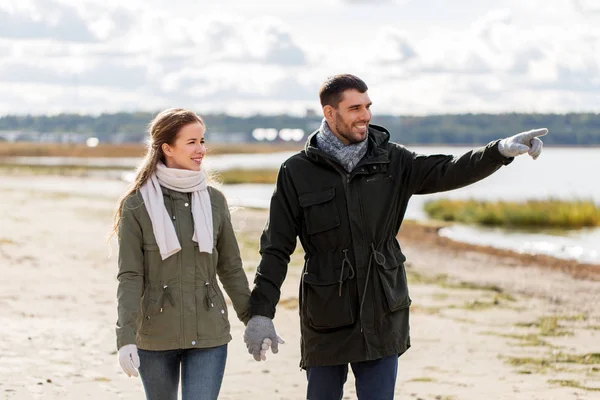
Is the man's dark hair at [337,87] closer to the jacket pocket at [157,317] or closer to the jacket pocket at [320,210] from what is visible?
the jacket pocket at [320,210]

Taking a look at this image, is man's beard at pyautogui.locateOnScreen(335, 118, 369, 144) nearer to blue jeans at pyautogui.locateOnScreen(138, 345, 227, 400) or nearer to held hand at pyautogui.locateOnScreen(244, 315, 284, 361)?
held hand at pyautogui.locateOnScreen(244, 315, 284, 361)

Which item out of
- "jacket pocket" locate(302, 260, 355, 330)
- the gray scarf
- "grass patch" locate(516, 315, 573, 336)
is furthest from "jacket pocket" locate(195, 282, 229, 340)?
"grass patch" locate(516, 315, 573, 336)

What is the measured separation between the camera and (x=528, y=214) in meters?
28.3

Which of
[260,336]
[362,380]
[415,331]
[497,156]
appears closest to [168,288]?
[260,336]

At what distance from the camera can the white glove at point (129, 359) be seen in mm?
4113

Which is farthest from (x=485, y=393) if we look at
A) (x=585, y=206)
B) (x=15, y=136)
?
(x=15, y=136)

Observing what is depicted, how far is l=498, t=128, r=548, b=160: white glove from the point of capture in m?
4.25

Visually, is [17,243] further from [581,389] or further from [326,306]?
[326,306]

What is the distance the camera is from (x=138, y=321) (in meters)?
4.32

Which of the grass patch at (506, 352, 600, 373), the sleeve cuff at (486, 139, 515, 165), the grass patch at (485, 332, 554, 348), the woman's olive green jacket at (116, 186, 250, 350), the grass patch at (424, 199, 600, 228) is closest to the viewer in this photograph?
the woman's olive green jacket at (116, 186, 250, 350)

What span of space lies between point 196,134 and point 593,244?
2013 centimetres

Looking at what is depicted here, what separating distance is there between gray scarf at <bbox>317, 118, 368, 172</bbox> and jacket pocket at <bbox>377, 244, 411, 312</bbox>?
0.44m

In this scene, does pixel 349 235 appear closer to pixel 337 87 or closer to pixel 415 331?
pixel 337 87

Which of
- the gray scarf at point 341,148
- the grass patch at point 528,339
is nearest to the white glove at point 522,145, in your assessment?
the gray scarf at point 341,148
